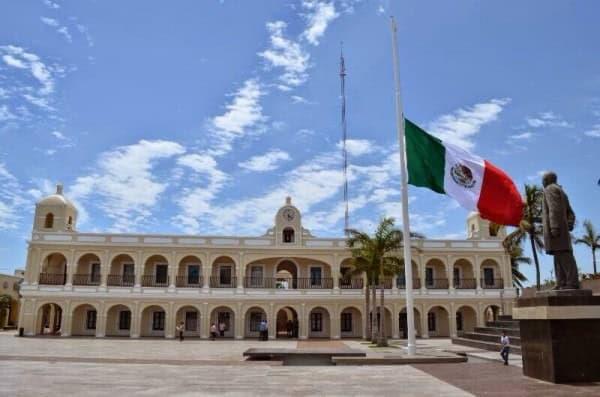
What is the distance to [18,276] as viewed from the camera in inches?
2291

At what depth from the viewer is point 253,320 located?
4044 centimetres

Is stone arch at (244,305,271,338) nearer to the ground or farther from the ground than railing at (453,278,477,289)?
nearer to the ground

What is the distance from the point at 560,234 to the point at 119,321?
35394mm

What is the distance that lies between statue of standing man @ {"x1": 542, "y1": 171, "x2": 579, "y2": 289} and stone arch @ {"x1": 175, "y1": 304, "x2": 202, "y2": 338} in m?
31.4

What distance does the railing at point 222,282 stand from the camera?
39.6m

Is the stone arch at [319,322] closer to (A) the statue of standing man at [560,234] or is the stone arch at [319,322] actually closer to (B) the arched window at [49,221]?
(B) the arched window at [49,221]

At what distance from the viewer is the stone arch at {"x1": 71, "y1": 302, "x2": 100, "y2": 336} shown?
39.1m

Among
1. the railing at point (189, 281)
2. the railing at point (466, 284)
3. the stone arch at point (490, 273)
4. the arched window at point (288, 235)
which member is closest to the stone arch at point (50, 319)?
the railing at point (189, 281)

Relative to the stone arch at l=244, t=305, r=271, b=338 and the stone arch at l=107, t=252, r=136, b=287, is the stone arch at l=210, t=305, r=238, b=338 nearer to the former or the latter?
the stone arch at l=244, t=305, r=271, b=338

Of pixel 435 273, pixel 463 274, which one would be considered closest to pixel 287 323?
pixel 435 273

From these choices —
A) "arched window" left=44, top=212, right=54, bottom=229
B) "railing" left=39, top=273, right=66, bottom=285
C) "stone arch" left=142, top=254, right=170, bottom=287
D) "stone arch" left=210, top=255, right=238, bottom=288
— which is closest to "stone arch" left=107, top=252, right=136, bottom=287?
"stone arch" left=142, top=254, right=170, bottom=287

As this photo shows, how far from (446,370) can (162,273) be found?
29.1 meters

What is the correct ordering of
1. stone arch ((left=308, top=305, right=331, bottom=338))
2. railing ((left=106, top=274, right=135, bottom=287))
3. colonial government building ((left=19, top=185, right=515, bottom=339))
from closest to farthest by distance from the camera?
colonial government building ((left=19, top=185, right=515, bottom=339)) < railing ((left=106, top=274, right=135, bottom=287)) < stone arch ((left=308, top=305, right=331, bottom=338))

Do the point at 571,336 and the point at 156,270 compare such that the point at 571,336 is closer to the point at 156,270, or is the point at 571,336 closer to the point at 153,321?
the point at 156,270
